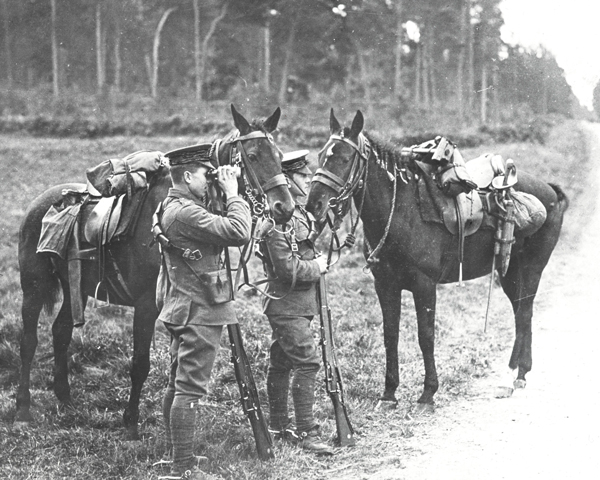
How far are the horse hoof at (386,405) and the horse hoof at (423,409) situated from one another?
0.20 meters

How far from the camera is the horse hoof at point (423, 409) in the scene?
17.9ft

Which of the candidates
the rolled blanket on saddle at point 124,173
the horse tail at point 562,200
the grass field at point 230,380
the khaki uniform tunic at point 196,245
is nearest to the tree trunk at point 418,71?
the grass field at point 230,380

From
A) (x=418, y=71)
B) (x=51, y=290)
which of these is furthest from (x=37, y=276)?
(x=418, y=71)

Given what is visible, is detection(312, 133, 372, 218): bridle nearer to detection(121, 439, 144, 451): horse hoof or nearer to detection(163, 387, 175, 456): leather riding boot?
detection(163, 387, 175, 456): leather riding boot

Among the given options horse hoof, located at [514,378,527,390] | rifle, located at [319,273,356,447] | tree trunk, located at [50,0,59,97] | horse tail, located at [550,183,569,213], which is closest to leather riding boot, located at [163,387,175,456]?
rifle, located at [319,273,356,447]

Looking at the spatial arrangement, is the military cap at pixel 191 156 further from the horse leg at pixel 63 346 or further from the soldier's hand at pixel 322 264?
the horse leg at pixel 63 346

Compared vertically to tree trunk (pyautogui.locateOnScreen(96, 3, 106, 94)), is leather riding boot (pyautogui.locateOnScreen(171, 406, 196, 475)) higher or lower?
lower

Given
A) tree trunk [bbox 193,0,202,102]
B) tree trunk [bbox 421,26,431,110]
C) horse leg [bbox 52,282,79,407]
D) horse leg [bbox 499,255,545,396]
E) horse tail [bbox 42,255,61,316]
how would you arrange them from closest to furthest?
horse leg [bbox 52,282,79,407] → horse tail [bbox 42,255,61,316] → horse leg [bbox 499,255,545,396] → tree trunk [bbox 193,0,202,102] → tree trunk [bbox 421,26,431,110]

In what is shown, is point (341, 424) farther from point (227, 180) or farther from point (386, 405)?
point (227, 180)

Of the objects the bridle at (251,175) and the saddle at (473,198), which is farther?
the saddle at (473,198)

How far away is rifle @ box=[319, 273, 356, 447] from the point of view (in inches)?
182

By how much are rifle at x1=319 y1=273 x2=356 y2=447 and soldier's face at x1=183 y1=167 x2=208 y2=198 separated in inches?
49.8

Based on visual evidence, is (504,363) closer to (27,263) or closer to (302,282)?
(302,282)

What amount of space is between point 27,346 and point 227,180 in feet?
9.94
